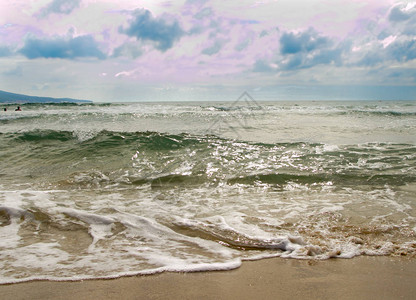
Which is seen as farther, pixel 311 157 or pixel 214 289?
pixel 311 157

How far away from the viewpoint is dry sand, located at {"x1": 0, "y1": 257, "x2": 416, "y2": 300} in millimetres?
2264

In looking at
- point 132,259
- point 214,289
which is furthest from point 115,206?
point 214,289

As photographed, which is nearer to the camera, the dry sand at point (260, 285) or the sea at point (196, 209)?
the dry sand at point (260, 285)

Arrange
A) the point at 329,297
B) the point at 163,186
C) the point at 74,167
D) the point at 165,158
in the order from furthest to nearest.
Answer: the point at 165,158
the point at 74,167
the point at 163,186
the point at 329,297

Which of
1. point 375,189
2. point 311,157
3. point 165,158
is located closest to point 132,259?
point 375,189

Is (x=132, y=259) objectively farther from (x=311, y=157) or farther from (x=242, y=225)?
(x=311, y=157)

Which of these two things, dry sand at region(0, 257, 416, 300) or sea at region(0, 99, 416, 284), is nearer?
dry sand at region(0, 257, 416, 300)

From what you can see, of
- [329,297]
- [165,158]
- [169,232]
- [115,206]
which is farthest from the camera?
[165,158]

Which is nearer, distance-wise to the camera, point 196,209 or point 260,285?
point 260,285

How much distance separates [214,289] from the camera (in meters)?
2.35

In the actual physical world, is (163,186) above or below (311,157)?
below

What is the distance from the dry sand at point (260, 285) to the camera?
2.26 m

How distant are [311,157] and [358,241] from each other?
16.1 ft

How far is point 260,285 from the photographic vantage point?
7.88ft
